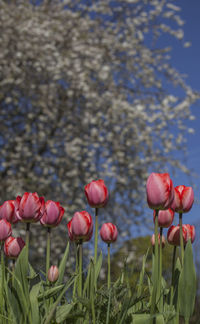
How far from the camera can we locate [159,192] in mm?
1327

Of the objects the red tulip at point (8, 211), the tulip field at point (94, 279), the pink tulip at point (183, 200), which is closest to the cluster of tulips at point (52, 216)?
the tulip field at point (94, 279)

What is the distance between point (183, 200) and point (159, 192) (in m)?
0.23

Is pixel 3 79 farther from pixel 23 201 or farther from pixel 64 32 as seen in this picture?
pixel 23 201

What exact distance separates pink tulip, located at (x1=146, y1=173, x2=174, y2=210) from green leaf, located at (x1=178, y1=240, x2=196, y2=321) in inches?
6.6

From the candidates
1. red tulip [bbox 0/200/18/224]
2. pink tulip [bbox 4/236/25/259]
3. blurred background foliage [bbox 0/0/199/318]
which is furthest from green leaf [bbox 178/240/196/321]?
blurred background foliage [bbox 0/0/199/318]

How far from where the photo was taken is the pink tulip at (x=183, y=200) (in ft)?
5.01

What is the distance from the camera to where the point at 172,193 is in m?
1.37

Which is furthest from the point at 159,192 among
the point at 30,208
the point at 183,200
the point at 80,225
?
the point at 30,208

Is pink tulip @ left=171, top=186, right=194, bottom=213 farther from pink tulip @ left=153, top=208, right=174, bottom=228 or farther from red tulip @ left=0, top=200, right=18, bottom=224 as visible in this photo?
red tulip @ left=0, top=200, right=18, bottom=224

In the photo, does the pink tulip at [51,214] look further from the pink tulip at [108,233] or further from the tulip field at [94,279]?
the pink tulip at [108,233]

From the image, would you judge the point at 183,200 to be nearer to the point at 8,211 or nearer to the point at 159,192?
the point at 159,192

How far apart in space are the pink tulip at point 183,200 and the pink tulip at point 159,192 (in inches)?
7.0

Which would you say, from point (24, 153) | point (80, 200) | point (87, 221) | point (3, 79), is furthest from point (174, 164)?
point (87, 221)

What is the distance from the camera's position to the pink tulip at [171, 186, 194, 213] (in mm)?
1528
